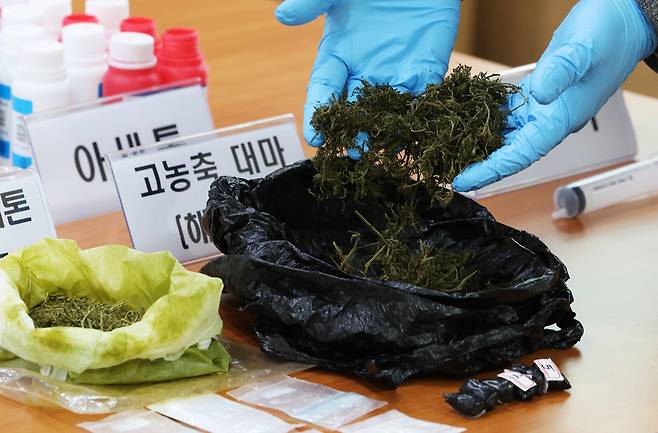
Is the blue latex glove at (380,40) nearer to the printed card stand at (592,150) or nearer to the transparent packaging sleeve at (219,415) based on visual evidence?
the printed card stand at (592,150)

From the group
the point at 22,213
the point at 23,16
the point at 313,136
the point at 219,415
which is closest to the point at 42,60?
the point at 23,16

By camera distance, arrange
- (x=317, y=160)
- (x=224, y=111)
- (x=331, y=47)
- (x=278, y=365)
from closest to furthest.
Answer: (x=278, y=365) < (x=317, y=160) < (x=331, y=47) < (x=224, y=111)

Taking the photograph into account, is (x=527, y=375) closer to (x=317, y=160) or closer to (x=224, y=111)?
Answer: (x=317, y=160)

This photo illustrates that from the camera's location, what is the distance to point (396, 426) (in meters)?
1.42

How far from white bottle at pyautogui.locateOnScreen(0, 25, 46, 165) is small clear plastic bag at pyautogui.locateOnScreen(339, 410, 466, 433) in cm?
110

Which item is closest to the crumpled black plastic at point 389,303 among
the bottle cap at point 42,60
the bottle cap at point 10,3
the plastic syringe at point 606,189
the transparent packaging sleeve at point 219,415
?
the transparent packaging sleeve at point 219,415

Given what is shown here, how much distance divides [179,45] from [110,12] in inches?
7.1

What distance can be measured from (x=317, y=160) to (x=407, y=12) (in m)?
0.42

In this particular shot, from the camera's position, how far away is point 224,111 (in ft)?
8.29

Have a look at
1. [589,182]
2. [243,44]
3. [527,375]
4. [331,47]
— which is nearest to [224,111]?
[243,44]

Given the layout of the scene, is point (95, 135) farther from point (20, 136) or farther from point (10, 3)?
point (10, 3)

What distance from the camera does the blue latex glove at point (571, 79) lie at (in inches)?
64.2

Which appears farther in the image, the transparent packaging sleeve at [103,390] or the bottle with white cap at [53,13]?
the bottle with white cap at [53,13]

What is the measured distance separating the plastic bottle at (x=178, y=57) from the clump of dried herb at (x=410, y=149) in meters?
0.65
